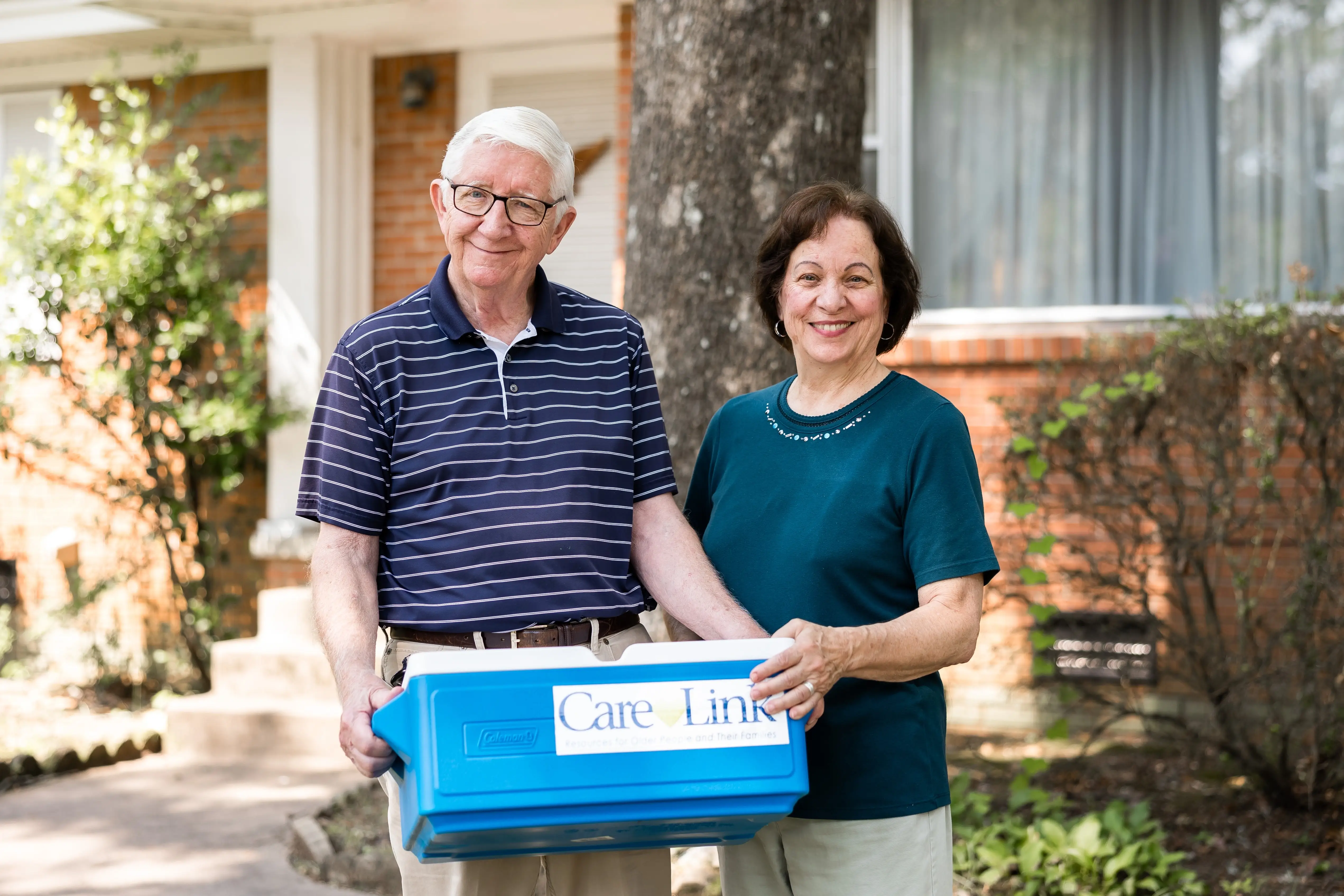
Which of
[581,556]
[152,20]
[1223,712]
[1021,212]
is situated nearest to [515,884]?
[581,556]

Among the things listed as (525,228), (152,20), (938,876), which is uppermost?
(152,20)

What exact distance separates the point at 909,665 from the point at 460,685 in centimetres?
70

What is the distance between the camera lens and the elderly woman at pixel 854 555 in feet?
6.39

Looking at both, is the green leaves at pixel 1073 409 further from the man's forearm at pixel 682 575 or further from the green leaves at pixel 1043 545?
the man's forearm at pixel 682 575

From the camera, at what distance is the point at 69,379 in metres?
6.86

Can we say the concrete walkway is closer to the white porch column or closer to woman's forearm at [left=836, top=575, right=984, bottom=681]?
the white porch column

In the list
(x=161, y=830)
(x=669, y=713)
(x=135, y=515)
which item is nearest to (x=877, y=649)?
(x=669, y=713)

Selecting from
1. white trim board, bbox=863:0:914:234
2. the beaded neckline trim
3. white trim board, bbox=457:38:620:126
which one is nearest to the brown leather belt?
the beaded neckline trim

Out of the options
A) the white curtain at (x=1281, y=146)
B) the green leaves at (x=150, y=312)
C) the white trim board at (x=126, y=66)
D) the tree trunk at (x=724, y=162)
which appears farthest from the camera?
the white trim board at (x=126, y=66)

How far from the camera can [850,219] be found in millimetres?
2168

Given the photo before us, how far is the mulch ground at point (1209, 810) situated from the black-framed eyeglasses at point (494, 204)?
303 cm

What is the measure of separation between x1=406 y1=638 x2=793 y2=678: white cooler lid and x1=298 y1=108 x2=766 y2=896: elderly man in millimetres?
266

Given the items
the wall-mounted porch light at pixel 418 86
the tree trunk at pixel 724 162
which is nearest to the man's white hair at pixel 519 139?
the tree trunk at pixel 724 162

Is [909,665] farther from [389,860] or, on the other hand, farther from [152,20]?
[152,20]
